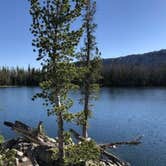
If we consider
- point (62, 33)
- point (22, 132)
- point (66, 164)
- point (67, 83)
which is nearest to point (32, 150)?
point (22, 132)

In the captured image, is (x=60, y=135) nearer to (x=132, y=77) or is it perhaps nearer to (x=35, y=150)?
(x=35, y=150)

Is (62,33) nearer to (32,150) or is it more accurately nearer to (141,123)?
(32,150)

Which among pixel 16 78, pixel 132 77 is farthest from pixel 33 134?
pixel 16 78

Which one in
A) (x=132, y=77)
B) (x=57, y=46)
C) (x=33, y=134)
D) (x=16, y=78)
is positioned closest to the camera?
(x=57, y=46)

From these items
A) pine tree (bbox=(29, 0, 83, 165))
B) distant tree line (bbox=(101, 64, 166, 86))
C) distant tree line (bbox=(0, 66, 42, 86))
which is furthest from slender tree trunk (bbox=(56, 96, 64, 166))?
distant tree line (bbox=(0, 66, 42, 86))

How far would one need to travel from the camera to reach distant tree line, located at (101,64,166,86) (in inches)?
6442

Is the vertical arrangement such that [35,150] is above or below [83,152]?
below

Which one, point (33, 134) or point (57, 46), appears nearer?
point (57, 46)

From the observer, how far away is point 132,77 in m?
169

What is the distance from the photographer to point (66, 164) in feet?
61.6

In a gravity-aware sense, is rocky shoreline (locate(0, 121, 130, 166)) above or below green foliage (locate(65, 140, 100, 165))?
below

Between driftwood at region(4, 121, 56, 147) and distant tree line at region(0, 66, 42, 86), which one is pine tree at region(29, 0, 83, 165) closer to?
driftwood at region(4, 121, 56, 147)

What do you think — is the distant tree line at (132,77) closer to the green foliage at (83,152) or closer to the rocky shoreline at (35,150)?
the rocky shoreline at (35,150)

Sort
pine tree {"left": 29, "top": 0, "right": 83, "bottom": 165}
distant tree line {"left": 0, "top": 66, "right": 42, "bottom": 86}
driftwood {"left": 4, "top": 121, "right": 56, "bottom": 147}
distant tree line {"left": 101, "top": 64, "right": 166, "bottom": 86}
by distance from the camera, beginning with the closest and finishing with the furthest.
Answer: pine tree {"left": 29, "top": 0, "right": 83, "bottom": 165}
driftwood {"left": 4, "top": 121, "right": 56, "bottom": 147}
distant tree line {"left": 101, "top": 64, "right": 166, "bottom": 86}
distant tree line {"left": 0, "top": 66, "right": 42, "bottom": 86}
